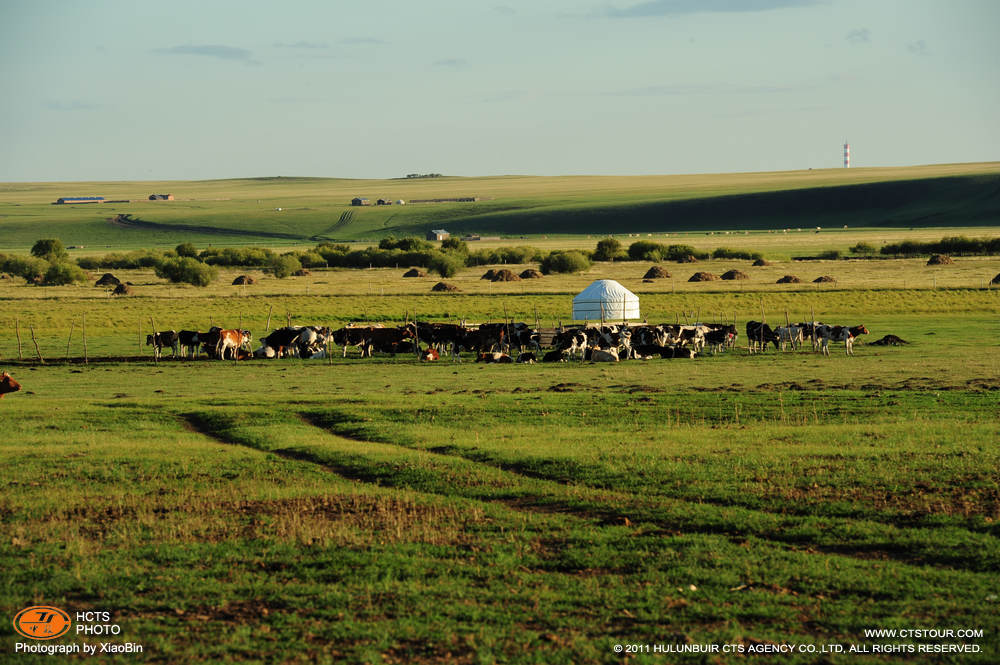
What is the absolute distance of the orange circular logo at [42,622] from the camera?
404 inches

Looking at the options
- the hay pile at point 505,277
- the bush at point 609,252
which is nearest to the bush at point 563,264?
the hay pile at point 505,277

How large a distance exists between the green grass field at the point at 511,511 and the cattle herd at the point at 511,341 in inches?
219

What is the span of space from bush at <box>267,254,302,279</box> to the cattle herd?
56900 millimetres

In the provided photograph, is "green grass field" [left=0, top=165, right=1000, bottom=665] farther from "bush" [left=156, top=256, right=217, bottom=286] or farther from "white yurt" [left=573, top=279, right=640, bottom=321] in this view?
"bush" [left=156, top=256, right=217, bottom=286]

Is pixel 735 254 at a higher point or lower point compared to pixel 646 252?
lower

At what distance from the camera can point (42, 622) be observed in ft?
34.6

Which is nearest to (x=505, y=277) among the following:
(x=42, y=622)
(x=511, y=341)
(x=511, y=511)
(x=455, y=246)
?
(x=455, y=246)

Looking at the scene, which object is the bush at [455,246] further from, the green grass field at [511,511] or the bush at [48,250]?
the green grass field at [511,511]

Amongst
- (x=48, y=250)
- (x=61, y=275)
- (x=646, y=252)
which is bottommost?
(x=61, y=275)

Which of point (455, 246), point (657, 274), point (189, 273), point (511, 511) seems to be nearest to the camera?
point (511, 511)

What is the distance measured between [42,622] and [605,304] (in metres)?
43.5

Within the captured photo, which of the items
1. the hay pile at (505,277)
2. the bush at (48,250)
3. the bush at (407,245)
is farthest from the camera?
the bush at (407,245)

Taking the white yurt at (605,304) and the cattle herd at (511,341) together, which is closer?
the cattle herd at (511,341)

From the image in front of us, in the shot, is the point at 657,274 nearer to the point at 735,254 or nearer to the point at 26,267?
the point at 735,254
